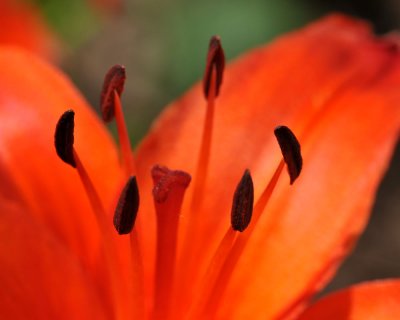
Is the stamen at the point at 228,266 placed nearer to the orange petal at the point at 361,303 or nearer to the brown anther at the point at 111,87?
the orange petal at the point at 361,303

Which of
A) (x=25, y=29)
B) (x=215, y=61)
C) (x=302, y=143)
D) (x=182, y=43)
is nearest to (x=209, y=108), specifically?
(x=215, y=61)

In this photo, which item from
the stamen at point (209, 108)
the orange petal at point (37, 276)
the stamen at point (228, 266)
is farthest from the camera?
the stamen at point (209, 108)

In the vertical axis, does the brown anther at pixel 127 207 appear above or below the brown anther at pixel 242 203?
above

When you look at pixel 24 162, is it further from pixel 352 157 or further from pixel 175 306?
pixel 352 157

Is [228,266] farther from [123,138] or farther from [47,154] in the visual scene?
[47,154]

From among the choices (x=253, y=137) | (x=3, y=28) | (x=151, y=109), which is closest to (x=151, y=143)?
(x=253, y=137)

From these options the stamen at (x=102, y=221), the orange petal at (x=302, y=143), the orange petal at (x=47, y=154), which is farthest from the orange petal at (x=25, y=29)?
the stamen at (x=102, y=221)
